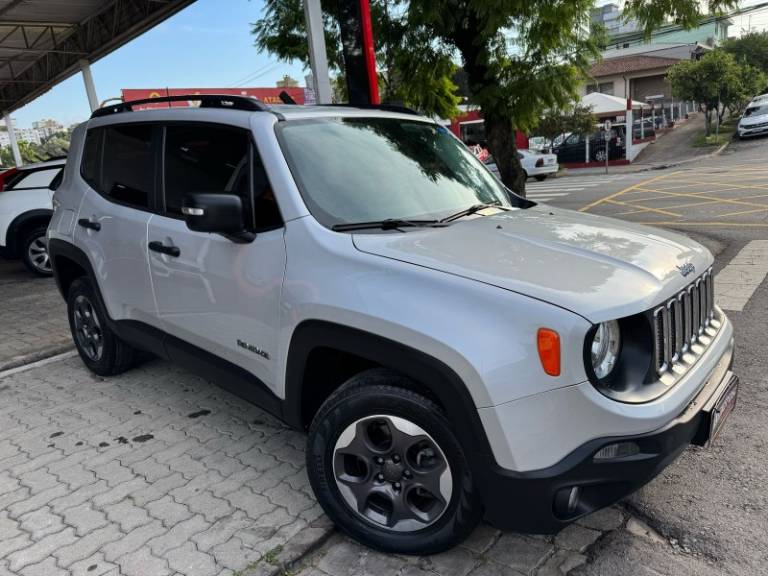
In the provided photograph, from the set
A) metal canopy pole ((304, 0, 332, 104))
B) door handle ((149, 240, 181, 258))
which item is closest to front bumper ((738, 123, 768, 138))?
metal canopy pole ((304, 0, 332, 104))

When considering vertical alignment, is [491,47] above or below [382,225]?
above

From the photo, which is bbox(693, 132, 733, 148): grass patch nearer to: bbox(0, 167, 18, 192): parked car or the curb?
bbox(0, 167, 18, 192): parked car

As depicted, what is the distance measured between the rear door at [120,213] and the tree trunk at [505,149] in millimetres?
5649

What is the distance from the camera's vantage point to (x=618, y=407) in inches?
Answer: 80.7

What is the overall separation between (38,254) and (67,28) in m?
9.99

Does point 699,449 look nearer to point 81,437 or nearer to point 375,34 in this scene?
point 81,437

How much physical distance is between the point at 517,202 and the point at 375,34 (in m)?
5.08

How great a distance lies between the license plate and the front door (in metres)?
1.81

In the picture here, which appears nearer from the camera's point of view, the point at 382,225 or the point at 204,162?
the point at 382,225

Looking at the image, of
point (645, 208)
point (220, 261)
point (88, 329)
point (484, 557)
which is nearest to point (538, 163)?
point (645, 208)

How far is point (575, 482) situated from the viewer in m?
2.06

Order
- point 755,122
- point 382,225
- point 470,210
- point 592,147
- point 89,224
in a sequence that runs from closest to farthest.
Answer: point 382,225 → point 470,210 → point 89,224 → point 755,122 → point 592,147

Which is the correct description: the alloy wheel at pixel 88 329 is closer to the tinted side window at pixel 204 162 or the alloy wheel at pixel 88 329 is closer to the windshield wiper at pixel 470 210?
the tinted side window at pixel 204 162

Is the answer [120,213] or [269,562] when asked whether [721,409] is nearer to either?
[269,562]
